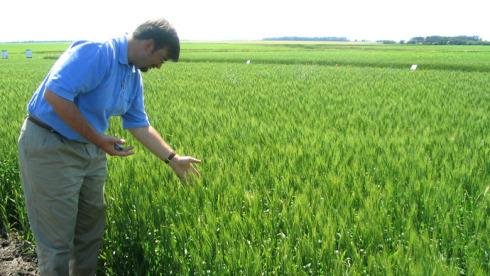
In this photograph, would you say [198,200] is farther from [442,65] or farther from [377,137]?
[442,65]

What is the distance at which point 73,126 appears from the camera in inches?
83.7

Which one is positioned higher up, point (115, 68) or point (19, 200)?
point (115, 68)

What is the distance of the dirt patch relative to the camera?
2982 millimetres

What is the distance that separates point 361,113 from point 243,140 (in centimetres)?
223

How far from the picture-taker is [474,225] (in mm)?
2139

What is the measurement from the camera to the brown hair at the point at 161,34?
6.97 feet

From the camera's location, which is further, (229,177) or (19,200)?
(19,200)

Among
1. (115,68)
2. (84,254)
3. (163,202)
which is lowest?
(84,254)

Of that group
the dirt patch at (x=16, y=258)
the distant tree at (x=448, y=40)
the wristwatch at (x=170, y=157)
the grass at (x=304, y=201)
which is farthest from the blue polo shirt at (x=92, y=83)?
the distant tree at (x=448, y=40)

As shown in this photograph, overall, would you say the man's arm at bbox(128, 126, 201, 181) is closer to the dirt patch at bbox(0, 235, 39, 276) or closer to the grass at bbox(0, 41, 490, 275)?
the grass at bbox(0, 41, 490, 275)

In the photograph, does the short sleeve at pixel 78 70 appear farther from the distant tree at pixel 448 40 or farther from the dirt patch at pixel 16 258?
the distant tree at pixel 448 40

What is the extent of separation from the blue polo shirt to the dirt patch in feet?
4.00

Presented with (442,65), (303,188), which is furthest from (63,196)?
(442,65)

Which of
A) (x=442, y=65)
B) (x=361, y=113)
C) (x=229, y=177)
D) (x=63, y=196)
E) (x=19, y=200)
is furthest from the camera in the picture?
(x=442, y=65)
